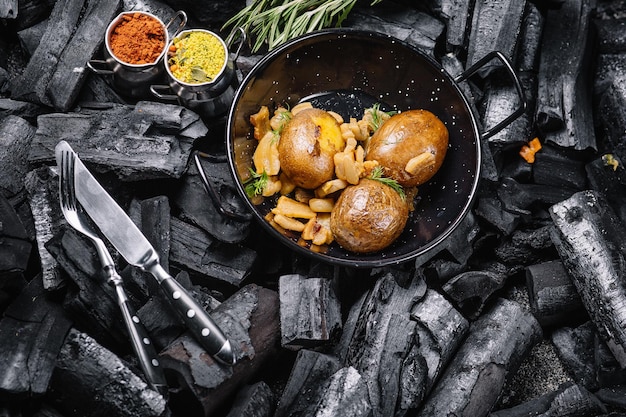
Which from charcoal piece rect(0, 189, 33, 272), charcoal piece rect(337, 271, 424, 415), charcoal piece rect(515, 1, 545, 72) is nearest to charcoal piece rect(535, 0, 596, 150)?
charcoal piece rect(515, 1, 545, 72)

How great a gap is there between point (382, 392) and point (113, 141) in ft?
4.58

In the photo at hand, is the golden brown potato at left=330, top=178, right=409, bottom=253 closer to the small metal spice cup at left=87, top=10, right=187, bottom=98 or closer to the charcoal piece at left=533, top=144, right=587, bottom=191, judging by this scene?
the charcoal piece at left=533, top=144, right=587, bottom=191

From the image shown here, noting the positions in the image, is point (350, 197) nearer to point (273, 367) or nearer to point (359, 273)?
point (359, 273)

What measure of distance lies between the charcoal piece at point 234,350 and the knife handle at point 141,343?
0.16 ft

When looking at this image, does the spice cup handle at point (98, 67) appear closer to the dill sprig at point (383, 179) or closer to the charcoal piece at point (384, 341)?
the dill sprig at point (383, 179)

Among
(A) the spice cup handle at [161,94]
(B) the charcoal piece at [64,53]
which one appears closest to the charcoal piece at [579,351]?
(A) the spice cup handle at [161,94]

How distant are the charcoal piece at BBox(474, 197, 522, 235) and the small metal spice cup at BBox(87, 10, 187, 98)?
1466 millimetres

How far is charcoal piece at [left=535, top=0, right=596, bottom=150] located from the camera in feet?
9.34

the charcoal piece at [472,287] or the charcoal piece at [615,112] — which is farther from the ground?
the charcoal piece at [615,112]

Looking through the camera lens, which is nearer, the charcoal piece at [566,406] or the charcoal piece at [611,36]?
the charcoal piece at [566,406]

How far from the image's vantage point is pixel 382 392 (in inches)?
96.9

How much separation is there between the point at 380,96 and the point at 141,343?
1475 millimetres

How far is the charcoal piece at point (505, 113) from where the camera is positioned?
2859 mm

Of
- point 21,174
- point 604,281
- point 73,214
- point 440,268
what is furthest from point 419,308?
point 21,174
